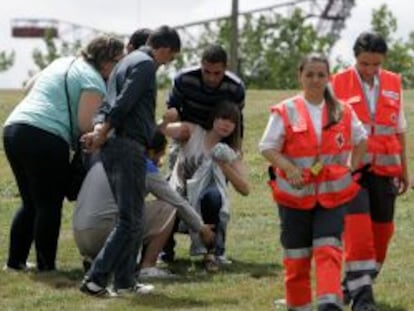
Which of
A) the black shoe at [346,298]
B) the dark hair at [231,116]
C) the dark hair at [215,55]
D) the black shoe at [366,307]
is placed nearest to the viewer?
the black shoe at [366,307]

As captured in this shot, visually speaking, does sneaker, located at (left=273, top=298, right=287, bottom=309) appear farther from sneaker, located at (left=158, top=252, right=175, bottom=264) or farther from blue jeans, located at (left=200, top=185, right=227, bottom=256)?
sneaker, located at (left=158, top=252, right=175, bottom=264)

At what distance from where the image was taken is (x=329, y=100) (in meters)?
7.06

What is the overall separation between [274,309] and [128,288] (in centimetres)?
108

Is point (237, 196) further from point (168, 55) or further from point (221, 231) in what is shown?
point (168, 55)

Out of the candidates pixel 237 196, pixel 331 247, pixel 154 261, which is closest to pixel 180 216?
pixel 154 261

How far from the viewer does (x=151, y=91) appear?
8.02 m

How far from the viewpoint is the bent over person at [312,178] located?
6.92 m

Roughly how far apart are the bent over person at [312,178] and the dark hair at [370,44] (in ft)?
1.97

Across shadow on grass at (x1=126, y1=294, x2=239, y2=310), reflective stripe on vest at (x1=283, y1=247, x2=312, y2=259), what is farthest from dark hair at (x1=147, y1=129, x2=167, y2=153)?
reflective stripe on vest at (x1=283, y1=247, x2=312, y2=259)

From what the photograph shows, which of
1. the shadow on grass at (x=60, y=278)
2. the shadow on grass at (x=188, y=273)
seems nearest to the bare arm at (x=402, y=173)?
the shadow on grass at (x=188, y=273)

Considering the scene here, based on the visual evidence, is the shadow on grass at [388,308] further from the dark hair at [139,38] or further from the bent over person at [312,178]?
the dark hair at [139,38]

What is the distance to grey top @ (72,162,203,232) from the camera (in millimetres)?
8836

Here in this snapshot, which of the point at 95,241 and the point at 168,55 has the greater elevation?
the point at 168,55

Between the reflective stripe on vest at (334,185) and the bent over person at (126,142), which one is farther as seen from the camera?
the bent over person at (126,142)
